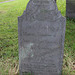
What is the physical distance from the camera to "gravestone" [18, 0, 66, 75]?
2105mm

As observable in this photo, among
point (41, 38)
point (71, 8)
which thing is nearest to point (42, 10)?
point (41, 38)

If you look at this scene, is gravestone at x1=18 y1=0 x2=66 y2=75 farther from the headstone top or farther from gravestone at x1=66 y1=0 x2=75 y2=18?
gravestone at x1=66 y1=0 x2=75 y2=18

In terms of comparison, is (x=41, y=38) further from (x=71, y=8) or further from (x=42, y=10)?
(x=71, y=8)

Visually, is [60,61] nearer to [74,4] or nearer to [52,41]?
[52,41]

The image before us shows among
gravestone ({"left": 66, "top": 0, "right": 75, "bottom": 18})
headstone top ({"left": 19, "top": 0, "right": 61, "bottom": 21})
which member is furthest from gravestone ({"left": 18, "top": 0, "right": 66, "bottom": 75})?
gravestone ({"left": 66, "top": 0, "right": 75, "bottom": 18})

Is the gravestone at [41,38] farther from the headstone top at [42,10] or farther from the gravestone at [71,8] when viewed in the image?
the gravestone at [71,8]

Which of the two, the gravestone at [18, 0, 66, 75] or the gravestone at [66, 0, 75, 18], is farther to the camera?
the gravestone at [66, 0, 75, 18]

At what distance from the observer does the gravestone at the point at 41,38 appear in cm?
211

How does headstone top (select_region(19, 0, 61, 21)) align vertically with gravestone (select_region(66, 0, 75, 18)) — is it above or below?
above

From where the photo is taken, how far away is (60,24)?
2.17m

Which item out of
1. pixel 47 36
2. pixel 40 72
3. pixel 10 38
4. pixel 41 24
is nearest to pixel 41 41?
pixel 47 36

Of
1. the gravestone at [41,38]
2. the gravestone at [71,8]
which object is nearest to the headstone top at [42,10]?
the gravestone at [41,38]

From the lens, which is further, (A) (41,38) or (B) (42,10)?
(A) (41,38)

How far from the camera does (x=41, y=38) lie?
7.38ft
